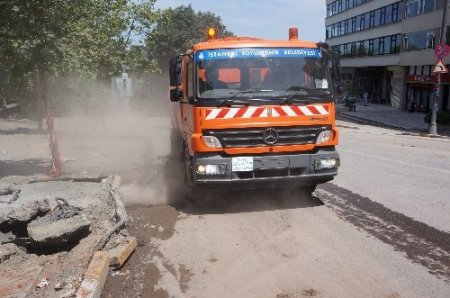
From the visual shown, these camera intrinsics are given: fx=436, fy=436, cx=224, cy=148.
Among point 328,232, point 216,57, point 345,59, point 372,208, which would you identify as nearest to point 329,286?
point 328,232

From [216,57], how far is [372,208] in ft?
12.0

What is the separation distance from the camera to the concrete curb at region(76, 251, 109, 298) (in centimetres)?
423

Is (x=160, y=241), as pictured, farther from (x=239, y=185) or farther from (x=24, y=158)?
(x=24, y=158)

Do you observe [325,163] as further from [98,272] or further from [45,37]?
[45,37]

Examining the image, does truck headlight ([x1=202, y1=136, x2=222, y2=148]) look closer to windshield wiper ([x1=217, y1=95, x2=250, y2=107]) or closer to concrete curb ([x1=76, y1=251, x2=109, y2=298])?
windshield wiper ([x1=217, y1=95, x2=250, y2=107])

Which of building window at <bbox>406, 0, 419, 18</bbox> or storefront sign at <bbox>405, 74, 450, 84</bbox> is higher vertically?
building window at <bbox>406, 0, 419, 18</bbox>

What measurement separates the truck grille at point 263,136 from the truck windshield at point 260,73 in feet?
1.77

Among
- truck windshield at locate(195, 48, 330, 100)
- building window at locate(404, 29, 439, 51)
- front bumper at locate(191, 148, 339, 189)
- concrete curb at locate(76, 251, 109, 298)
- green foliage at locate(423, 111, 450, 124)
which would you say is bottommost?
green foliage at locate(423, 111, 450, 124)

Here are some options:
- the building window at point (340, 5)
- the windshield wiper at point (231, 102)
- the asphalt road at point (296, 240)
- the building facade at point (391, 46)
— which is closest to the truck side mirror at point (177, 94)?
the windshield wiper at point (231, 102)

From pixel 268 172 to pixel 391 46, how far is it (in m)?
41.8

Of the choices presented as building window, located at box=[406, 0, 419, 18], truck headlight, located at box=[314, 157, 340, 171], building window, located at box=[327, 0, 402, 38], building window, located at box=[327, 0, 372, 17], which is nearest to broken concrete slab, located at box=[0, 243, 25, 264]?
truck headlight, located at box=[314, 157, 340, 171]

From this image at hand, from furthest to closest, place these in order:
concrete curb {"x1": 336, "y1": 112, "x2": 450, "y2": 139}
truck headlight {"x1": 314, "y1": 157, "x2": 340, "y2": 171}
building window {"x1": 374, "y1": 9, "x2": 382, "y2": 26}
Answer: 1. building window {"x1": 374, "y1": 9, "x2": 382, "y2": 26}
2. concrete curb {"x1": 336, "y1": 112, "x2": 450, "y2": 139}
3. truck headlight {"x1": 314, "y1": 157, "x2": 340, "y2": 171}

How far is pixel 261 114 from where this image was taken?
6910 mm

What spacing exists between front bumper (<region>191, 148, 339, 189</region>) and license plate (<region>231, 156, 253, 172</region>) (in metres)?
0.05
